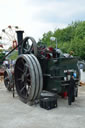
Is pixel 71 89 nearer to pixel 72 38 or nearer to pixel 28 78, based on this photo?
pixel 28 78

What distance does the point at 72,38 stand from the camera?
3062cm

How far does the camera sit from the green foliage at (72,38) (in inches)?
617

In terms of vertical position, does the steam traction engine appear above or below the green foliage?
below

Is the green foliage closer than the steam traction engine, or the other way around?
the steam traction engine

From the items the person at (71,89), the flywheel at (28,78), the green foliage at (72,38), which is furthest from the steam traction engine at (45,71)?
the green foliage at (72,38)

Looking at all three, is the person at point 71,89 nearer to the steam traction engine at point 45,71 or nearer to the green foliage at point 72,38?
the steam traction engine at point 45,71

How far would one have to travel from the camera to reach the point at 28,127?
412 centimetres

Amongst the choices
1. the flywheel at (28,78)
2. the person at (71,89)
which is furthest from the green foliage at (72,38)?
the person at (71,89)

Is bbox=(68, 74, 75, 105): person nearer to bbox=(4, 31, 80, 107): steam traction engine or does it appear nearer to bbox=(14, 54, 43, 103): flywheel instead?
bbox=(4, 31, 80, 107): steam traction engine

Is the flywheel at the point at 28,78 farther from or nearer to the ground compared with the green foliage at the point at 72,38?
nearer to the ground


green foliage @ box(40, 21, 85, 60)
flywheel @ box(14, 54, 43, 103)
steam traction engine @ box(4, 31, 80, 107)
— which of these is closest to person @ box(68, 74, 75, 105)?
steam traction engine @ box(4, 31, 80, 107)

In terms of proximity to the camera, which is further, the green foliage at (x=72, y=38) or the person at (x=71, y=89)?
the green foliage at (x=72, y=38)

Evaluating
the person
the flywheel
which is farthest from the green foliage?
the person

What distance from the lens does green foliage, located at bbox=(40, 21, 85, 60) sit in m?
15.7
